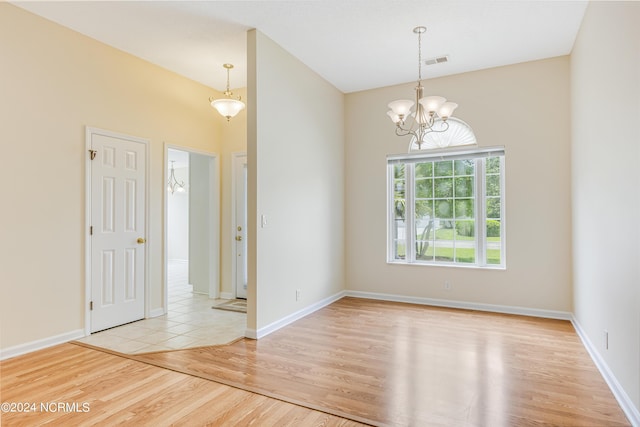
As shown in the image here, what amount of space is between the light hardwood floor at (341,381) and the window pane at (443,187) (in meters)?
1.88

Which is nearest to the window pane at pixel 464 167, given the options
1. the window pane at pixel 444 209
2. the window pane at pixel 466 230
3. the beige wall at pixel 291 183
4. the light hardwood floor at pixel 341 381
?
the window pane at pixel 444 209

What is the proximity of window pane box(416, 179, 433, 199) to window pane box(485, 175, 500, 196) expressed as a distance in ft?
2.38

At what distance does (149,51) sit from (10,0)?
1.23m

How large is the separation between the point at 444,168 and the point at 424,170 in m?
0.27

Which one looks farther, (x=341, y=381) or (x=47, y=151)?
(x=47, y=151)

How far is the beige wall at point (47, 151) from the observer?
3.13 metres

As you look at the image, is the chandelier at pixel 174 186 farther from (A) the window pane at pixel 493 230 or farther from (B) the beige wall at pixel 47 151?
(A) the window pane at pixel 493 230

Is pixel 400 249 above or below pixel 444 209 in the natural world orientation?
below

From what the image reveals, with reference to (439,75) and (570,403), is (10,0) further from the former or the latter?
(570,403)

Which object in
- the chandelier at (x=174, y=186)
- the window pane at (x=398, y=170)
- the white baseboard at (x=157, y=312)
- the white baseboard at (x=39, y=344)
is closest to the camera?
the white baseboard at (x=39, y=344)

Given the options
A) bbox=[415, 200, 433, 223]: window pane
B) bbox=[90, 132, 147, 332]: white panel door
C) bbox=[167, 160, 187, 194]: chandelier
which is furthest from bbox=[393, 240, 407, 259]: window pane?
bbox=[167, 160, 187, 194]: chandelier

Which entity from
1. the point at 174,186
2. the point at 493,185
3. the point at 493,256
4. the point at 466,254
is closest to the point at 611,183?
the point at 493,185

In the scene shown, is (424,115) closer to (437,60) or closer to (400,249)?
(437,60)

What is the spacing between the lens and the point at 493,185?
15.4ft
